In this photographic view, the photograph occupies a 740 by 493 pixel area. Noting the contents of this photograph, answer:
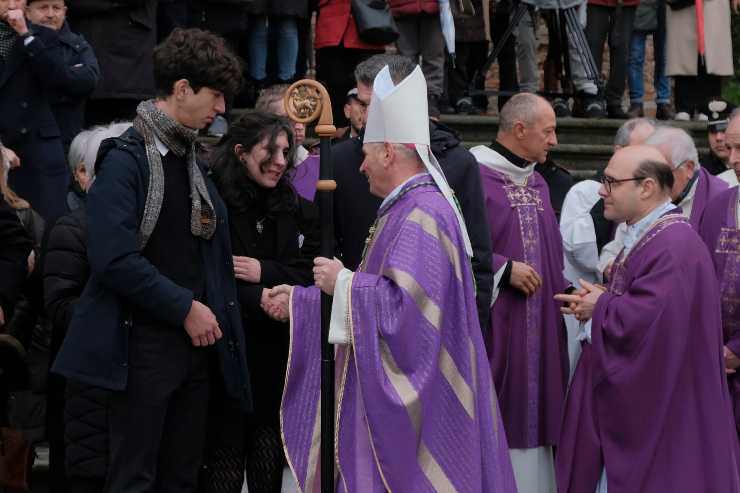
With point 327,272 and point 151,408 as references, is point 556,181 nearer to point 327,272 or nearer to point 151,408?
point 327,272

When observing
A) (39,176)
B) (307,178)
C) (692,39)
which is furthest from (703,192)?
(692,39)

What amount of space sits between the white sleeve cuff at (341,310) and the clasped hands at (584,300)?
1741 mm

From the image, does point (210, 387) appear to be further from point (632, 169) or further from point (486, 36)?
point (486, 36)

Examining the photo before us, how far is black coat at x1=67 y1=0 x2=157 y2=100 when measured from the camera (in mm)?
8477

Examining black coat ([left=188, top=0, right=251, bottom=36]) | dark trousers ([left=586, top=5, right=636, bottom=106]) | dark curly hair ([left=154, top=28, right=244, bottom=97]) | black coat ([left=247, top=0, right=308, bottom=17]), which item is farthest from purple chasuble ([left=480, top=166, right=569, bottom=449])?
dark trousers ([left=586, top=5, right=636, bottom=106])

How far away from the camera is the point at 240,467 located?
6.27 m

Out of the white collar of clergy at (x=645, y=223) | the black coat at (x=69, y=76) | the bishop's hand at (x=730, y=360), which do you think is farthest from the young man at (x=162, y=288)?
the bishop's hand at (x=730, y=360)

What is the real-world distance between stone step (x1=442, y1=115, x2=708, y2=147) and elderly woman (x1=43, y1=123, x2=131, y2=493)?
4.50 metres

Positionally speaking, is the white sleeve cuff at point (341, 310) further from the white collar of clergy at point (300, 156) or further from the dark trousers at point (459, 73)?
the dark trousers at point (459, 73)

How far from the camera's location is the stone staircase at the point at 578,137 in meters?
10.7

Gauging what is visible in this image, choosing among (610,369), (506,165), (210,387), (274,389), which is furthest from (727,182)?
(210,387)

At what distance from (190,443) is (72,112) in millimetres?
2969

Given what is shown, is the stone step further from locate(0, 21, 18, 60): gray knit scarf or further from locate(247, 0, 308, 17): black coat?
locate(0, 21, 18, 60): gray knit scarf

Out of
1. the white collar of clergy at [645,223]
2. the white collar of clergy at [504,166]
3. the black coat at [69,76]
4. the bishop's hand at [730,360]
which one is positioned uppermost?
the black coat at [69,76]
